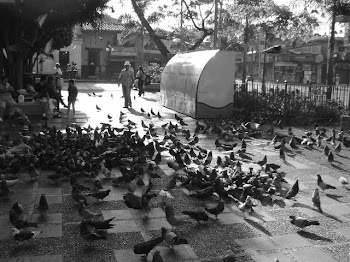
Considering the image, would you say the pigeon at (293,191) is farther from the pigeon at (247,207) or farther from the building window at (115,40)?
the building window at (115,40)

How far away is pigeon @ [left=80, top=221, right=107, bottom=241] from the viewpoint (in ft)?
13.9

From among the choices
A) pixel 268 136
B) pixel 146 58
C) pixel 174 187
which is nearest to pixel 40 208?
pixel 174 187

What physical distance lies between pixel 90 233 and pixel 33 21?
12.1 metres

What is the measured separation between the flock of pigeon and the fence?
418 centimetres

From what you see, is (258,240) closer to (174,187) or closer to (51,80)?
(174,187)

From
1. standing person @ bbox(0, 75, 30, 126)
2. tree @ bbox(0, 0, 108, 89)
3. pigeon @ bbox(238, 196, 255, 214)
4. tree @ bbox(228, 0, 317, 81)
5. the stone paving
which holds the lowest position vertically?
the stone paving

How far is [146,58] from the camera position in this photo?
49.7 meters

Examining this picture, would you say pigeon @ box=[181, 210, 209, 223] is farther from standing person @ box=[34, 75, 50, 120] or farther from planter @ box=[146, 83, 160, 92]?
planter @ box=[146, 83, 160, 92]

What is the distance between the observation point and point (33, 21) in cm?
1474

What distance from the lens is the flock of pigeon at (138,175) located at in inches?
186

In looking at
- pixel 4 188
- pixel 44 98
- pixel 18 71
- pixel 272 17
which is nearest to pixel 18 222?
pixel 4 188

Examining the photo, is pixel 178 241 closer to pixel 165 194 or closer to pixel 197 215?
A: pixel 197 215

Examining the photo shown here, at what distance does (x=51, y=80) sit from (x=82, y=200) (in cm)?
990

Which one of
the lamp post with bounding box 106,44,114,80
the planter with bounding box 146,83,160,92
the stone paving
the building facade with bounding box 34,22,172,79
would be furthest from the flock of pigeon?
the building facade with bounding box 34,22,172,79
